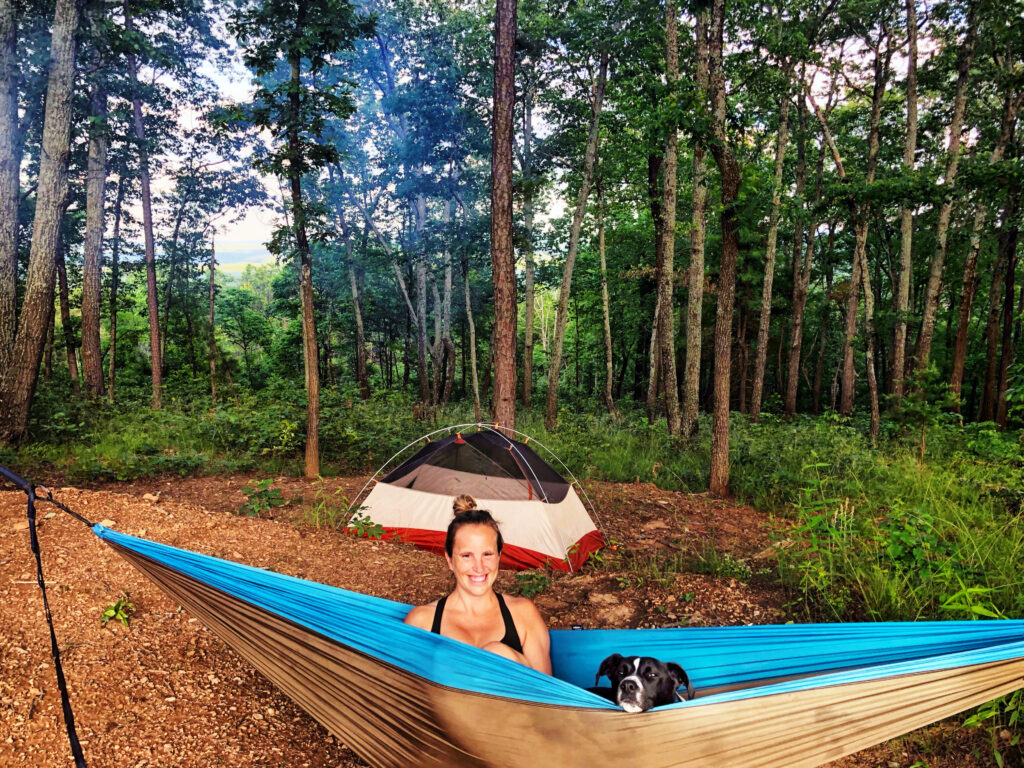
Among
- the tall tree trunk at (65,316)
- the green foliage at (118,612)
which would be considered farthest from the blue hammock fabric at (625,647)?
the tall tree trunk at (65,316)

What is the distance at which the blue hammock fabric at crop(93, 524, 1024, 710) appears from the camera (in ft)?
3.87

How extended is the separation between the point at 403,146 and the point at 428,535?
36.1 feet

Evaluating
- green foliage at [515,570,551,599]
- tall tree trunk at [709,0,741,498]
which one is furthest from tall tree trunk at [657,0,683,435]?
green foliage at [515,570,551,599]

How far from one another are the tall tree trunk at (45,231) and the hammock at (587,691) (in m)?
5.53

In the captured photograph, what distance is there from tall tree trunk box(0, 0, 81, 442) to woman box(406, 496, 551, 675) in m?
6.09

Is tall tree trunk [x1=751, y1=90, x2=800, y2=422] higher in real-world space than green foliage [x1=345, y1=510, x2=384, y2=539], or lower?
higher

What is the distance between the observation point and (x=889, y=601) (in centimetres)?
231

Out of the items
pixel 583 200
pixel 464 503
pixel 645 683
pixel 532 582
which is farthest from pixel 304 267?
pixel 583 200

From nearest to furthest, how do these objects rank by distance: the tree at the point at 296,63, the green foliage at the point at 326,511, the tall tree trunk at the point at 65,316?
the green foliage at the point at 326,511, the tree at the point at 296,63, the tall tree trunk at the point at 65,316

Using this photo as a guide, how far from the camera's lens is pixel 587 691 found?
1273 millimetres

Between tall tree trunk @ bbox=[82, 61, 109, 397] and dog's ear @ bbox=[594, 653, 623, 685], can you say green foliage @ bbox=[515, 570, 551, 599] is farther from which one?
tall tree trunk @ bbox=[82, 61, 109, 397]

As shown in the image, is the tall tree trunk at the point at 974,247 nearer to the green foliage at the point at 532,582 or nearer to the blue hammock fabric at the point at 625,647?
the green foliage at the point at 532,582

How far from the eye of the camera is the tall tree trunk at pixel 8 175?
515 centimetres

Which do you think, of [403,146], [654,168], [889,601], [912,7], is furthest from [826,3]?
[889,601]
